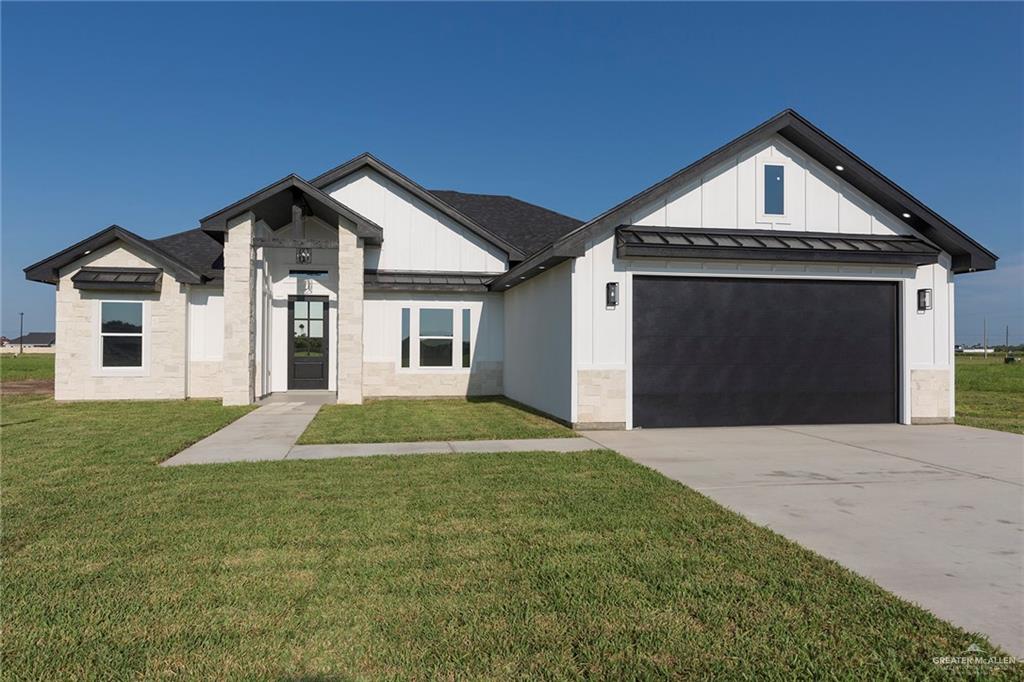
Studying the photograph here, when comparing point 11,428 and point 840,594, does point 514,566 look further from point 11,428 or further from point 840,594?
point 11,428

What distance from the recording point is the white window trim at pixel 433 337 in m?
15.4

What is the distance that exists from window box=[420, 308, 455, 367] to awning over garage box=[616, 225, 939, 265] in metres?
6.96

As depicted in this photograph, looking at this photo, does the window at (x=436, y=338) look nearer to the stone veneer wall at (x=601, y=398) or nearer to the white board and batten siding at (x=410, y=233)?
the white board and batten siding at (x=410, y=233)

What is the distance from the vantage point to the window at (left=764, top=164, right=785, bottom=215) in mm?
10898

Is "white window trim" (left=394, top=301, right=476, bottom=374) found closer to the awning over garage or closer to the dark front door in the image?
the dark front door

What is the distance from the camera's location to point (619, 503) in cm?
527

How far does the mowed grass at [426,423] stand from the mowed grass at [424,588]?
2979mm

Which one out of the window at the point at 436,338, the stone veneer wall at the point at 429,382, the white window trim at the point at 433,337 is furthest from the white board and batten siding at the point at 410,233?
the stone veneer wall at the point at 429,382

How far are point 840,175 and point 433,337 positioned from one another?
414 inches

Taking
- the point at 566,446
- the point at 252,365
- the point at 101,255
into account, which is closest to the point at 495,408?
the point at 566,446

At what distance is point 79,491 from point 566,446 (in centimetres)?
588

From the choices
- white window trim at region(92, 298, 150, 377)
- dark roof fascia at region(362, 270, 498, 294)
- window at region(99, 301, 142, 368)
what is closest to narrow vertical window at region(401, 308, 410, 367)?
dark roof fascia at region(362, 270, 498, 294)

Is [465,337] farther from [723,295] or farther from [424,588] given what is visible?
[424,588]

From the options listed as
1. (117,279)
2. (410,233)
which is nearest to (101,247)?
(117,279)
